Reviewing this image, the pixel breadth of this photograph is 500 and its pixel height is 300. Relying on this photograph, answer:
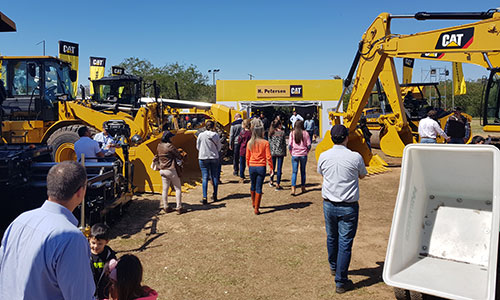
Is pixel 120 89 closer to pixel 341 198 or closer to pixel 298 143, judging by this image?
pixel 298 143

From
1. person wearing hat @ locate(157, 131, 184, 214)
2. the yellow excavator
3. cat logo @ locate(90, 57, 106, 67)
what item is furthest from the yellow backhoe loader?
cat logo @ locate(90, 57, 106, 67)

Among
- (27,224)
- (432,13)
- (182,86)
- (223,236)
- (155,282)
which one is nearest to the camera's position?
(27,224)

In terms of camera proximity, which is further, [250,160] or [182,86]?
[182,86]

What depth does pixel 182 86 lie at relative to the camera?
48219 mm

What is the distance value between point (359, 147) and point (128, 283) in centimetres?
1017

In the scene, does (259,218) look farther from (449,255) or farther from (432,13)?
(432,13)

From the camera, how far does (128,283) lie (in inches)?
103

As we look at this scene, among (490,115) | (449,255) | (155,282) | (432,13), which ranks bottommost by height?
(155,282)

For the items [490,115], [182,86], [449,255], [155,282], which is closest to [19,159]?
[155,282]

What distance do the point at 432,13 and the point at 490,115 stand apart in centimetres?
243

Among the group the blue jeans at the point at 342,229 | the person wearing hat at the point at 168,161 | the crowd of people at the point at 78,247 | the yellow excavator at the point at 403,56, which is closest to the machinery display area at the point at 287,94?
the yellow excavator at the point at 403,56

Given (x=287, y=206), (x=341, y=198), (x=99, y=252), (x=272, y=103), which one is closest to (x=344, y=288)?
(x=341, y=198)

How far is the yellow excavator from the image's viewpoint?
7.48 meters

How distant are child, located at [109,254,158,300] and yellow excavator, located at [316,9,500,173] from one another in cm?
727
